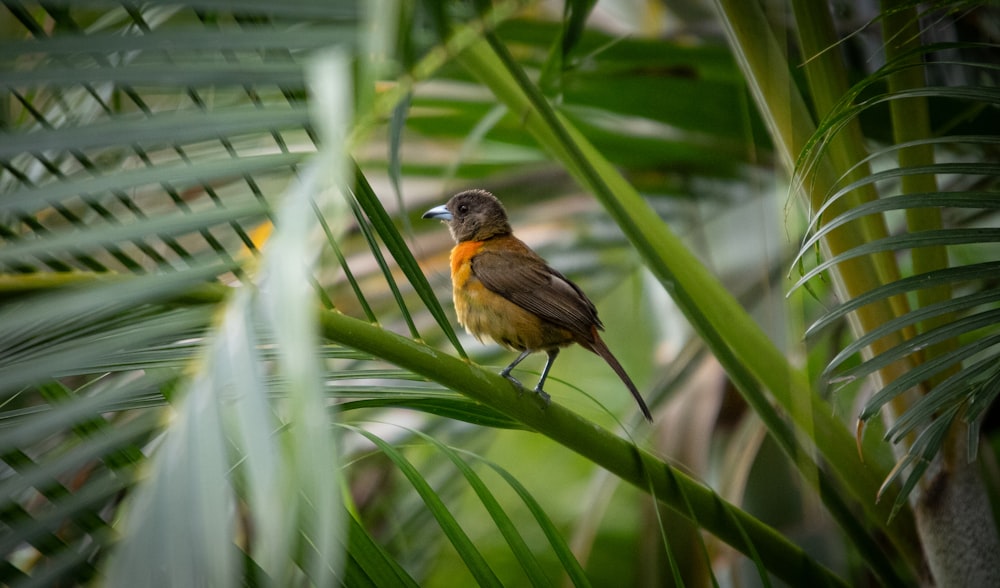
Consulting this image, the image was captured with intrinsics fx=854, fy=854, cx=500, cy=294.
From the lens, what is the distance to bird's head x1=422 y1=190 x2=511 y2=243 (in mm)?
3445

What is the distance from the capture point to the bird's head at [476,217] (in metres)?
3.45

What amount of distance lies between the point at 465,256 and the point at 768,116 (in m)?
1.65

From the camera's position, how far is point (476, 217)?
3.49 metres

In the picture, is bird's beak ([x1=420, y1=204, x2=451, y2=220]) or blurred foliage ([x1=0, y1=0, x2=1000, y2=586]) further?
bird's beak ([x1=420, y1=204, x2=451, y2=220])

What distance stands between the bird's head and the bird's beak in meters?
0.10

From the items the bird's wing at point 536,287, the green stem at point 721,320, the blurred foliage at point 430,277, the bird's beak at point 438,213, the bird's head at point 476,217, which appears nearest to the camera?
the blurred foliage at point 430,277

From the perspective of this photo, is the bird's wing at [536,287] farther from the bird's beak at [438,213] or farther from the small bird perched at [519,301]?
the bird's beak at [438,213]

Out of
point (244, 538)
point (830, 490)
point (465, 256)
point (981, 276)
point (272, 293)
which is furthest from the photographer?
point (465, 256)

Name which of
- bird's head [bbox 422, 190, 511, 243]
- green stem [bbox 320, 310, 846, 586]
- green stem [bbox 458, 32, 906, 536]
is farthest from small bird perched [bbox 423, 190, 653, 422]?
green stem [bbox 320, 310, 846, 586]

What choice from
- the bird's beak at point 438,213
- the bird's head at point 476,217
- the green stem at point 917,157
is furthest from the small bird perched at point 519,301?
the green stem at point 917,157

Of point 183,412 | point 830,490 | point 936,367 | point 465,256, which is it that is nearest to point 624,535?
point 465,256

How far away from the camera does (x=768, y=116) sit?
1.72 metres

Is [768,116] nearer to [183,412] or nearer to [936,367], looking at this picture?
[936,367]

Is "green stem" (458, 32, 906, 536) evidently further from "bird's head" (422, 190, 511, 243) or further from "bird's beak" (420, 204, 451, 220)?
"bird's head" (422, 190, 511, 243)
